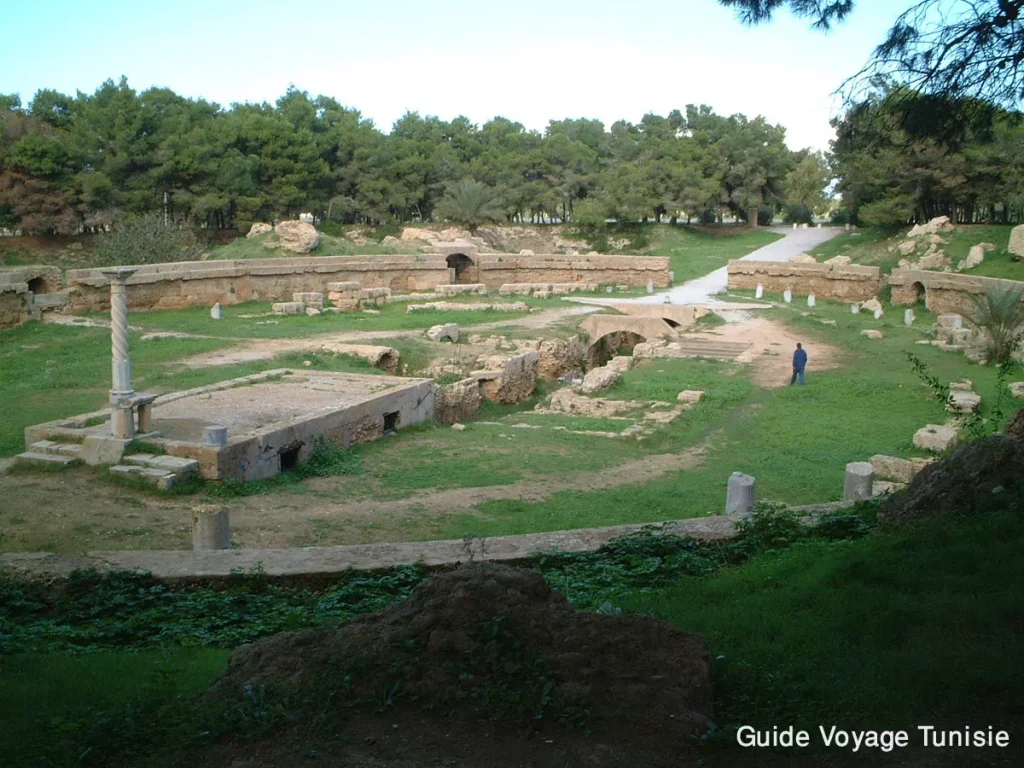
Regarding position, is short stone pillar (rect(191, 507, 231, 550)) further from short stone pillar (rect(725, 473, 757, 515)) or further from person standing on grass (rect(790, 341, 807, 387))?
person standing on grass (rect(790, 341, 807, 387))

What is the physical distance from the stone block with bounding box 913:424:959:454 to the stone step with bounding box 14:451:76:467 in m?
12.4

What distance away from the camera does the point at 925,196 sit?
40.1 meters

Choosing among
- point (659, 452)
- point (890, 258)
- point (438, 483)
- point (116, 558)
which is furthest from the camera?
point (890, 258)

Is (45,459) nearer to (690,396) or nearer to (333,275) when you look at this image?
(690,396)

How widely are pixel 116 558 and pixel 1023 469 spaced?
6.89 m

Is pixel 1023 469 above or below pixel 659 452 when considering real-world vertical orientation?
above

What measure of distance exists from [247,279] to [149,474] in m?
20.3

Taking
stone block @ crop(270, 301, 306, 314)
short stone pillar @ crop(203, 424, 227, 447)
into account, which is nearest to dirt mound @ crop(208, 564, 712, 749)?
short stone pillar @ crop(203, 424, 227, 447)

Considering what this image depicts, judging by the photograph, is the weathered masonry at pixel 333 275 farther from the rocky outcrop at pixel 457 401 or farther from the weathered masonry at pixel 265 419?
the rocky outcrop at pixel 457 401

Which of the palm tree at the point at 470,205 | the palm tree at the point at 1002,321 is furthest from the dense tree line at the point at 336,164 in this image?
the palm tree at the point at 1002,321

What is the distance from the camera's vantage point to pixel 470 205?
52.0 metres

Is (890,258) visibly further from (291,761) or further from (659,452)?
(291,761)

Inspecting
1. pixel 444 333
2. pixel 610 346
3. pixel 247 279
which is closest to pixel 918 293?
pixel 610 346

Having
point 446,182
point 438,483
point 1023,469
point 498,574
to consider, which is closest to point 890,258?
point 446,182
